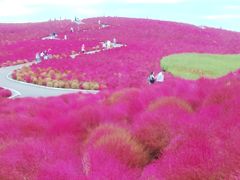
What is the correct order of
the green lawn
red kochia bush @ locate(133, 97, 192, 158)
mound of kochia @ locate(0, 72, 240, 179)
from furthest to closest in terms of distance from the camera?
the green lawn → red kochia bush @ locate(133, 97, 192, 158) → mound of kochia @ locate(0, 72, 240, 179)

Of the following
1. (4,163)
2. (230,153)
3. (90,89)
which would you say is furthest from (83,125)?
(90,89)

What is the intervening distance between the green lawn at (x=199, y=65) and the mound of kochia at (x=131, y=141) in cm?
1497

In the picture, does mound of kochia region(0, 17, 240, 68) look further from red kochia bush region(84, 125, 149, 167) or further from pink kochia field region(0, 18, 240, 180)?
red kochia bush region(84, 125, 149, 167)

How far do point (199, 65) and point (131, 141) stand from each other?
21.1m

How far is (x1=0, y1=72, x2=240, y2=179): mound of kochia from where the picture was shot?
4.16 m

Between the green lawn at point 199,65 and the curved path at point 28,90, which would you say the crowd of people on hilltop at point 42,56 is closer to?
the curved path at point 28,90

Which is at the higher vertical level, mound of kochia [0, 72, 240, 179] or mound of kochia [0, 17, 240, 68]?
mound of kochia [0, 72, 240, 179]

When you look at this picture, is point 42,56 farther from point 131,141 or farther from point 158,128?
point 131,141

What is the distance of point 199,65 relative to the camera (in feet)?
86.4

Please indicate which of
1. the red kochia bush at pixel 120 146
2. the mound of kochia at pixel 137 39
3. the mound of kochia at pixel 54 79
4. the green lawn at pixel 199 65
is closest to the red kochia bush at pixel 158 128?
the red kochia bush at pixel 120 146

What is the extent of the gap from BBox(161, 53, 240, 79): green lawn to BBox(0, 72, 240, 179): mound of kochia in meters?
15.0

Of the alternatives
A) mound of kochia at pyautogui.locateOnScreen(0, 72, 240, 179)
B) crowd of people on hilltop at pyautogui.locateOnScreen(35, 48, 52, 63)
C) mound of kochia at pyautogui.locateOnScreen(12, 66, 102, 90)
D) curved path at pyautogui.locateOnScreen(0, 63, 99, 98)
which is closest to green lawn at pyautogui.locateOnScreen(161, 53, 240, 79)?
mound of kochia at pyautogui.locateOnScreen(12, 66, 102, 90)

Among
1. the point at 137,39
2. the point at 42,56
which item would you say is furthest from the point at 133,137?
the point at 137,39

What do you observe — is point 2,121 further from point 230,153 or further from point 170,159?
point 230,153
